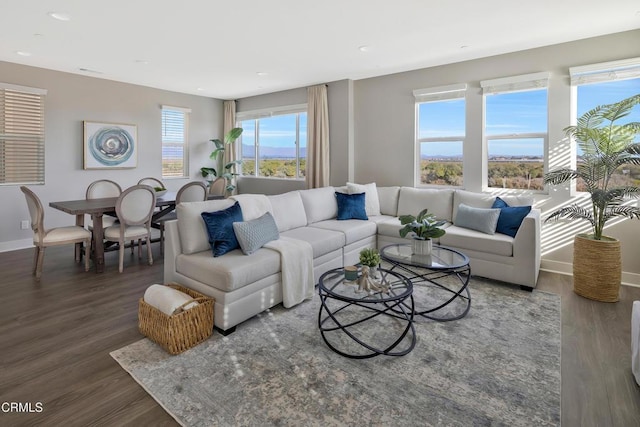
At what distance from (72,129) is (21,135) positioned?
646 millimetres

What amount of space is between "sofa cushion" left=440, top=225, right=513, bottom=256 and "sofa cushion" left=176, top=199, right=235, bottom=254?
265 centimetres

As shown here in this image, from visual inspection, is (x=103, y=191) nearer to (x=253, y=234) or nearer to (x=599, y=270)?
(x=253, y=234)

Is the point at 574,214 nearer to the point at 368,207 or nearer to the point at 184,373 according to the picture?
the point at 368,207

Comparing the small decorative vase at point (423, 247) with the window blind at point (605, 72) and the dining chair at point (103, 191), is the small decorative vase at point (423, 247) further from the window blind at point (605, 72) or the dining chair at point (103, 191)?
the dining chair at point (103, 191)

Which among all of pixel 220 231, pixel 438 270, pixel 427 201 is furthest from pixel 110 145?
pixel 438 270

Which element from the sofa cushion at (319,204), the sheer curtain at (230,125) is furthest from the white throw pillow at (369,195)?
the sheer curtain at (230,125)

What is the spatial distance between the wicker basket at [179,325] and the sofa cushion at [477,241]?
2716 mm

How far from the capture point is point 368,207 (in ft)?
16.4

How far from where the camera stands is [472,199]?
435 cm

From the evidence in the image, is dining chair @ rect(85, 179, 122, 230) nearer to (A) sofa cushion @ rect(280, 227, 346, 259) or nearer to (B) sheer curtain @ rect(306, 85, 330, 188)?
(A) sofa cushion @ rect(280, 227, 346, 259)

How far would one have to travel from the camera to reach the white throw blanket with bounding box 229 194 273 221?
3428 millimetres

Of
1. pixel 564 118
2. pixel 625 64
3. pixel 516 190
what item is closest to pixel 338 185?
pixel 516 190

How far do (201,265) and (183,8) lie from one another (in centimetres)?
225

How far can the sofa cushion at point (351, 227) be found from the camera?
160 inches
